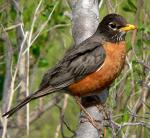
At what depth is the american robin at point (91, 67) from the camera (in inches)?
191

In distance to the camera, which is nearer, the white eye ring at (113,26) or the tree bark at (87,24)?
the tree bark at (87,24)

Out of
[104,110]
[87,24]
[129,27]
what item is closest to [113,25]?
[129,27]

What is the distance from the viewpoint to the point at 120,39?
5.09m

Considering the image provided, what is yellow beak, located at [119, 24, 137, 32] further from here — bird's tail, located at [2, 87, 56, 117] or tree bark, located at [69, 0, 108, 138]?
bird's tail, located at [2, 87, 56, 117]

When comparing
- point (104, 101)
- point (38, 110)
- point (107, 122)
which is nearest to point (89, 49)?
point (104, 101)

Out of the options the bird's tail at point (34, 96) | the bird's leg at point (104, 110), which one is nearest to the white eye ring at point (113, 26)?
the bird's tail at point (34, 96)

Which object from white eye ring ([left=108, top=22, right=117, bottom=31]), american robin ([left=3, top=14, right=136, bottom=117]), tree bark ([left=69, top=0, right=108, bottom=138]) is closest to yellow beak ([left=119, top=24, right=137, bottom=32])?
american robin ([left=3, top=14, right=136, bottom=117])

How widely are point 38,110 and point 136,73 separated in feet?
4.69

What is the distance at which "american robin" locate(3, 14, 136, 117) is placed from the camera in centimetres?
486

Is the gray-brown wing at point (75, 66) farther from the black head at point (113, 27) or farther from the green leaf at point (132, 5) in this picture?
the green leaf at point (132, 5)

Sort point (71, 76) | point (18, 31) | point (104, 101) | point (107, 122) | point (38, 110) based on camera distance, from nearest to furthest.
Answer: point (107, 122), point (104, 101), point (71, 76), point (18, 31), point (38, 110)

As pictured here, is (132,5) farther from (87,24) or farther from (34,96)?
(34,96)

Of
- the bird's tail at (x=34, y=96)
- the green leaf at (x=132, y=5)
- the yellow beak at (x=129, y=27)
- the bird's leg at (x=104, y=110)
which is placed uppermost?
the green leaf at (x=132, y=5)

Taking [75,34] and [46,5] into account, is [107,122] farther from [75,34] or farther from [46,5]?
[46,5]
